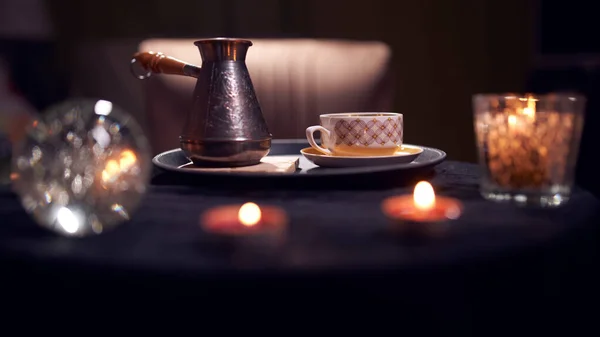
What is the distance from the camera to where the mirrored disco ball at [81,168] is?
0.46 metres

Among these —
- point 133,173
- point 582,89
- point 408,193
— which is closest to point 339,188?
point 408,193

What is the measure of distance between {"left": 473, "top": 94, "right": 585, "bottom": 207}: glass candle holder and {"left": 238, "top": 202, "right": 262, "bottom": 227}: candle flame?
9.3 inches

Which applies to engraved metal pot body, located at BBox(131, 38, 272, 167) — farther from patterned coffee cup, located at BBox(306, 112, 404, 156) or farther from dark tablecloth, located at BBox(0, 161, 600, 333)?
dark tablecloth, located at BBox(0, 161, 600, 333)

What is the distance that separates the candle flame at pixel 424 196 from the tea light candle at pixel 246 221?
0.14 meters

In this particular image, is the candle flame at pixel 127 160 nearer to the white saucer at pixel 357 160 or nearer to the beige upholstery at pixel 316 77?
the white saucer at pixel 357 160

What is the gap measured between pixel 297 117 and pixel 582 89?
114cm

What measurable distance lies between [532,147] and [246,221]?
11.2 inches

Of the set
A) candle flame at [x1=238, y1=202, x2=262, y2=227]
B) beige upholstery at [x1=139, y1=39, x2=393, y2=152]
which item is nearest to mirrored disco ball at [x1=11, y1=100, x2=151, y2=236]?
candle flame at [x1=238, y1=202, x2=262, y2=227]

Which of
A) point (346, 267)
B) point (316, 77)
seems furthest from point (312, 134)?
point (316, 77)

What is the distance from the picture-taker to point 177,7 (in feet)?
6.47

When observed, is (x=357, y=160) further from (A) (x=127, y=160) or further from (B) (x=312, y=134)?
(A) (x=127, y=160)

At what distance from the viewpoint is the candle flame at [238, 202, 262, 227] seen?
18.6 inches

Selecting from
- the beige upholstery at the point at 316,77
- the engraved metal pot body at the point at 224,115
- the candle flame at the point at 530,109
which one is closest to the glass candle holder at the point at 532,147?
the candle flame at the point at 530,109

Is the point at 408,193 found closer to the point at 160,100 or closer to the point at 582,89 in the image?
the point at 160,100
